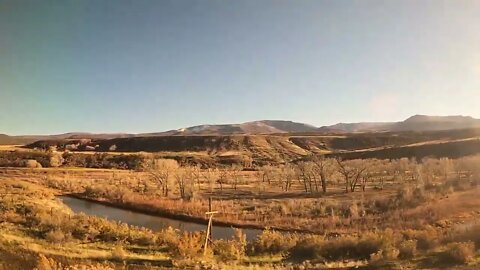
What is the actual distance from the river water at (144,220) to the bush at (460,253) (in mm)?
15901

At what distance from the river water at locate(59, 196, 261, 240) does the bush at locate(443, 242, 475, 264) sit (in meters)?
15.9

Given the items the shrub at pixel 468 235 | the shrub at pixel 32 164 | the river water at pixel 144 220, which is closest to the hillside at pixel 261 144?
the shrub at pixel 32 164

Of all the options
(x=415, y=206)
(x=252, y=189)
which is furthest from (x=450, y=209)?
(x=252, y=189)

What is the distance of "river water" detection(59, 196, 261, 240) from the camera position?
34.2 m

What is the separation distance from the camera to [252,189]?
212ft

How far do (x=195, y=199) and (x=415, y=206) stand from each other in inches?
975

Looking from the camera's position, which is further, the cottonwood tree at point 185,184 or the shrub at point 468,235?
the cottonwood tree at point 185,184

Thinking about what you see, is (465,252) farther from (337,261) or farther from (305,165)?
(305,165)

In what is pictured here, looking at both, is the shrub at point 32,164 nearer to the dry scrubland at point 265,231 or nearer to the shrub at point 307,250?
the dry scrubland at point 265,231

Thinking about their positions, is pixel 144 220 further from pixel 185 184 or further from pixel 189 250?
pixel 189 250

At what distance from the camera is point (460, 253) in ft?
57.5

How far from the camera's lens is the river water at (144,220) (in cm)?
3422

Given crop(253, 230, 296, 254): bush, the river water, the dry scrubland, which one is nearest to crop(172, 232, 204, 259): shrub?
the dry scrubland

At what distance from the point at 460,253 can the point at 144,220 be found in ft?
96.6
